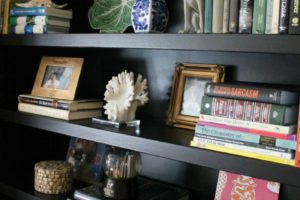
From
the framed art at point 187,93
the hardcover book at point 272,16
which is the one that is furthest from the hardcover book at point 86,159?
the hardcover book at point 272,16

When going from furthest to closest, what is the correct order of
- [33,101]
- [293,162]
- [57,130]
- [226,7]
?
[33,101] < [57,130] < [226,7] < [293,162]

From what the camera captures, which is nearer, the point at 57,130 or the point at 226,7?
the point at 226,7

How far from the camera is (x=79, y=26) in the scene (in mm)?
1658

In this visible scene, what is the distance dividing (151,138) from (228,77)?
359 millimetres

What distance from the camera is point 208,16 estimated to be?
104cm

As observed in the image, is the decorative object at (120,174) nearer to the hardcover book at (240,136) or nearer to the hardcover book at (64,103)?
the hardcover book at (64,103)

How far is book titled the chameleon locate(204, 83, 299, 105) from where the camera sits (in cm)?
90

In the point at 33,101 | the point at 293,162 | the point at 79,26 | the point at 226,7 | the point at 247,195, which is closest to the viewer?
the point at 293,162

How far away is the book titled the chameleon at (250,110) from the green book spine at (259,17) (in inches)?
7.0

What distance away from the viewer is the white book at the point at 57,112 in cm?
136

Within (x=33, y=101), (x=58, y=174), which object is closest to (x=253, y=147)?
(x=58, y=174)

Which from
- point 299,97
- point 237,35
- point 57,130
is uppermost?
point 237,35

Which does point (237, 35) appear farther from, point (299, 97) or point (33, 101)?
point (33, 101)

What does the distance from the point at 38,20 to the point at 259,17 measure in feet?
2.84
